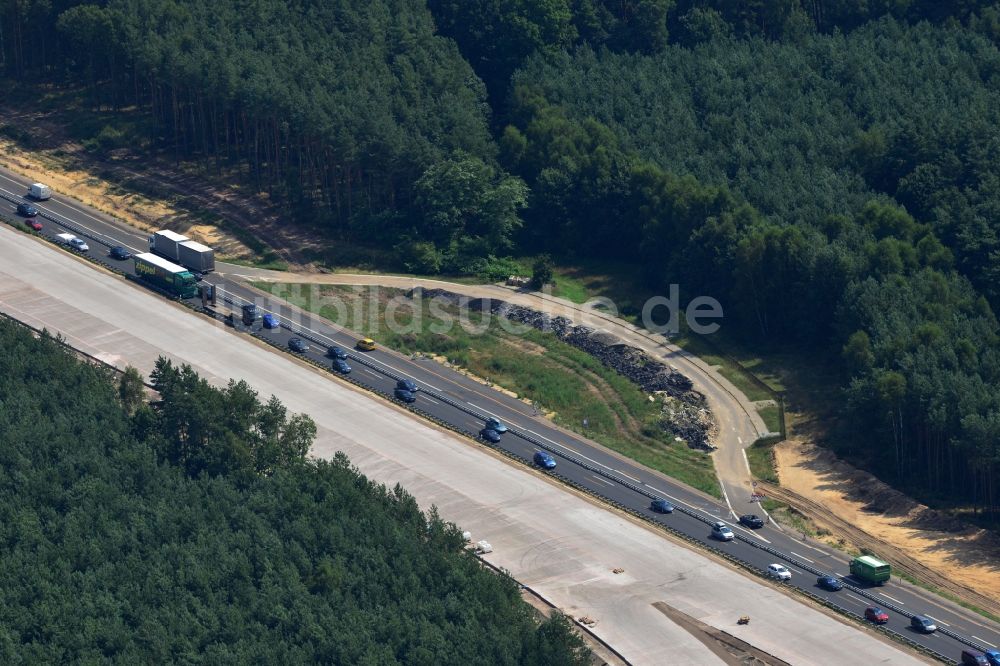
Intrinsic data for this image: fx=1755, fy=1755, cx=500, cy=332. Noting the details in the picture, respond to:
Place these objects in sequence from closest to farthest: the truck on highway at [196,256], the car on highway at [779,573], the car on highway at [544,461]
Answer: the car on highway at [779,573] → the car on highway at [544,461] → the truck on highway at [196,256]

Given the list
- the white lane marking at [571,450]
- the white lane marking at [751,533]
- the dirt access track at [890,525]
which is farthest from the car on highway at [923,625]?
the white lane marking at [571,450]

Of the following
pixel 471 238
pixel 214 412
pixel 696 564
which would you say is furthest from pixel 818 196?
pixel 214 412

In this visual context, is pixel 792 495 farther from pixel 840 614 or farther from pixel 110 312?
pixel 110 312

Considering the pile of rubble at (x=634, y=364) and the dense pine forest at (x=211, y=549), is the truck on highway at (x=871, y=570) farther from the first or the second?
the dense pine forest at (x=211, y=549)

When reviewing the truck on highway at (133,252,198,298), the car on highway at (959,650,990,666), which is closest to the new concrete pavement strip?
the truck on highway at (133,252,198,298)

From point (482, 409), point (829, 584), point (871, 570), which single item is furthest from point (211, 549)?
point (871, 570)

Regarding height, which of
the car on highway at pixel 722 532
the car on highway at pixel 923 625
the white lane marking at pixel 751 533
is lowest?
the car on highway at pixel 923 625
